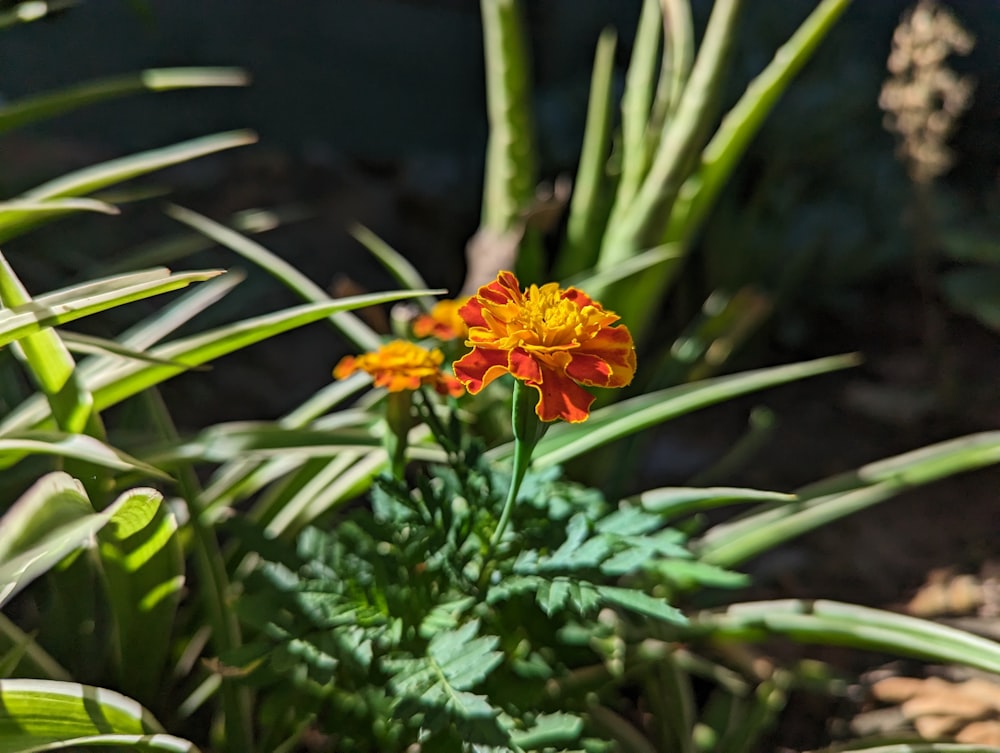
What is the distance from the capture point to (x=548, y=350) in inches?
16.3

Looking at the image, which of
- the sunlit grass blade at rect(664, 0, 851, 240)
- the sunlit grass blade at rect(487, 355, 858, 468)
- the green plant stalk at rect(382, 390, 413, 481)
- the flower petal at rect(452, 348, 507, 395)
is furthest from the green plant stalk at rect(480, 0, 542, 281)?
the flower petal at rect(452, 348, 507, 395)

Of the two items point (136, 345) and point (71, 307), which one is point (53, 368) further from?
point (136, 345)

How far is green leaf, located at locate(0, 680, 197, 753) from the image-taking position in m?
0.45

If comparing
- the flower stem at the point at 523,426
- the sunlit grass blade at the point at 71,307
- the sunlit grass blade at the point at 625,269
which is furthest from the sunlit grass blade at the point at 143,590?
the sunlit grass blade at the point at 625,269

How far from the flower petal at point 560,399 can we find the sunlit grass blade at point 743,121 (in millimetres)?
541

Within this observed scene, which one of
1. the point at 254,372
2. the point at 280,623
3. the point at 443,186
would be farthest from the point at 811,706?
the point at 443,186

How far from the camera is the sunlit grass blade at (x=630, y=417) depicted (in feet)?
2.22

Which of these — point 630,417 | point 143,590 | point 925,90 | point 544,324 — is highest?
point 925,90

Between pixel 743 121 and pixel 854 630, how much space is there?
0.52 m

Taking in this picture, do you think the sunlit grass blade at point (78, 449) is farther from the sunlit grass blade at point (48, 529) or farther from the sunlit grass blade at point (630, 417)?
the sunlit grass blade at point (630, 417)

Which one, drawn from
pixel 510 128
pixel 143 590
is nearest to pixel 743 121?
pixel 510 128

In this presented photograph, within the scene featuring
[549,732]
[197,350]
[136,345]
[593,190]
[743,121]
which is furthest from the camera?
[593,190]

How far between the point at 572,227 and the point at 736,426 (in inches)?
22.8

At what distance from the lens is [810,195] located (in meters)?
1.58
